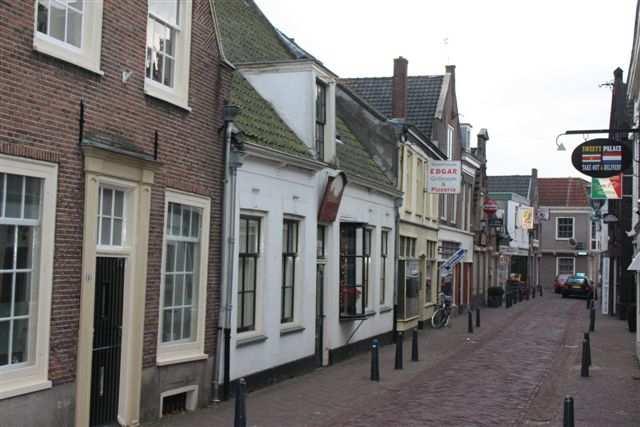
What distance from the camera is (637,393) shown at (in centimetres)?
1527

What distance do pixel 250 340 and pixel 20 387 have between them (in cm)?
589

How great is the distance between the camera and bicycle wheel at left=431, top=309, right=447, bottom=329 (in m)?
30.2

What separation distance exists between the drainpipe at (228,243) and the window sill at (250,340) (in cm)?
56

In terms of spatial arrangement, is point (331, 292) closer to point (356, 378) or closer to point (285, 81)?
point (356, 378)

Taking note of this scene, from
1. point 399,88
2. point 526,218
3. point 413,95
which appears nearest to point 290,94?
point 399,88

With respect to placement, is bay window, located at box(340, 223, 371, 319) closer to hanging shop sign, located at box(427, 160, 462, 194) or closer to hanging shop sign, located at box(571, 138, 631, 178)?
hanging shop sign, located at box(571, 138, 631, 178)

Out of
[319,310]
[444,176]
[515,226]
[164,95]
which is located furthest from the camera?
[515,226]

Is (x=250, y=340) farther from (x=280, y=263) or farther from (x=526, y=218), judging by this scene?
(x=526, y=218)

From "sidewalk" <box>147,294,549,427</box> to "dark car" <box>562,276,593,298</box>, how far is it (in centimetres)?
3389

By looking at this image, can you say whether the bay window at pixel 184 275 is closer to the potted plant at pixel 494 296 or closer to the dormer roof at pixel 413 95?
the dormer roof at pixel 413 95

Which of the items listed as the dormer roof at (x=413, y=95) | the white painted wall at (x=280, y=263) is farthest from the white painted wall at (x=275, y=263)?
the dormer roof at (x=413, y=95)

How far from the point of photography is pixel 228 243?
13.5m


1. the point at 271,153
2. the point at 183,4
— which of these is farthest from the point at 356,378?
the point at 183,4

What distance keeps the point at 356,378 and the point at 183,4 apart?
321 inches
